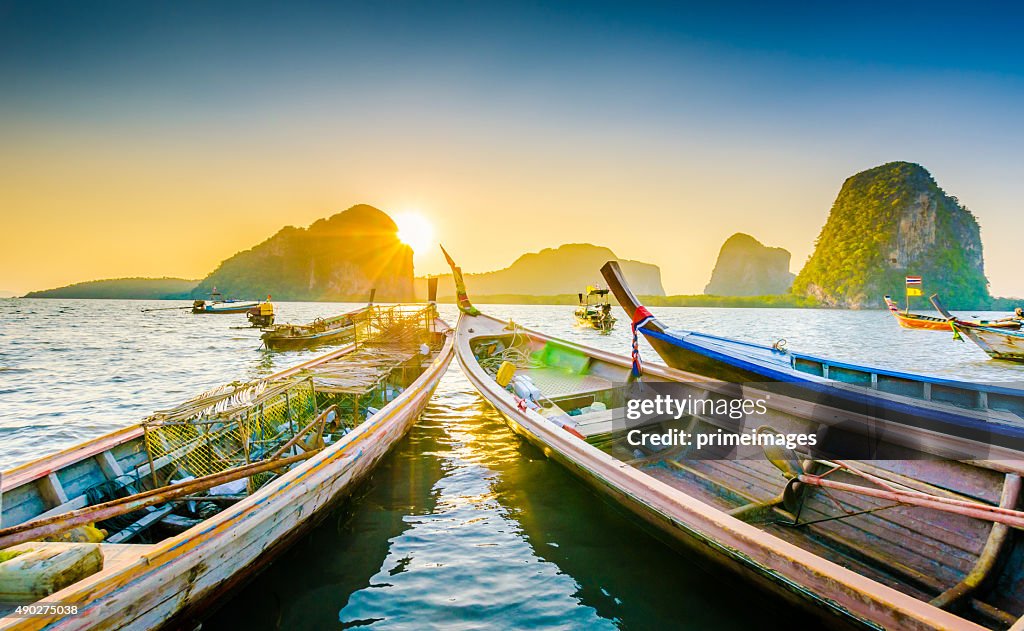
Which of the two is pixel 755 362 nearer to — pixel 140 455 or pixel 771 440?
pixel 771 440

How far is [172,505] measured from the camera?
427 centimetres

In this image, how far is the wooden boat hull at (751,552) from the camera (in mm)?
2484

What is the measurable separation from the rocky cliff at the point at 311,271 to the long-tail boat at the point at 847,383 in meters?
165

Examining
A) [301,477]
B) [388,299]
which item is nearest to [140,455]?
[301,477]

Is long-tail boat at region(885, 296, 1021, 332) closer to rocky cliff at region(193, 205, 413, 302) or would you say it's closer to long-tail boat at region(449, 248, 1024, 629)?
long-tail boat at region(449, 248, 1024, 629)

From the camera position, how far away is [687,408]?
6.76 meters

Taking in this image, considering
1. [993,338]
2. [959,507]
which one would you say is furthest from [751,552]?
[993,338]

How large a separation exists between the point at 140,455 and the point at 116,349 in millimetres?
26381

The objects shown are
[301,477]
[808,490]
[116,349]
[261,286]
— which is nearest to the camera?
[301,477]

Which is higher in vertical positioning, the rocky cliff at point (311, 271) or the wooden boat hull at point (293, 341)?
the rocky cliff at point (311, 271)

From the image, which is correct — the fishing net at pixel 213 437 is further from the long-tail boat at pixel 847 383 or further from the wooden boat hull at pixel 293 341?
the wooden boat hull at pixel 293 341

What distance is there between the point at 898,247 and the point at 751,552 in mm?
132896

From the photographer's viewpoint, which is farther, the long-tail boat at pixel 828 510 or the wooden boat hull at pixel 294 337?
the wooden boat hull at pixel 294 337

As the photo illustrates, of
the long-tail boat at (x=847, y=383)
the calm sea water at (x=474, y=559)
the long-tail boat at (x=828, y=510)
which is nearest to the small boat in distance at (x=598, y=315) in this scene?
the long-tail boat at (x=847, y=383)
